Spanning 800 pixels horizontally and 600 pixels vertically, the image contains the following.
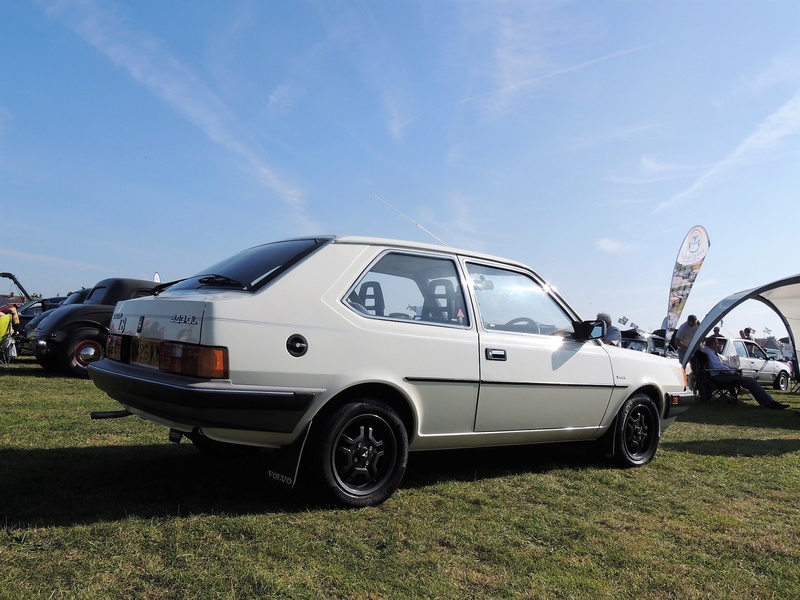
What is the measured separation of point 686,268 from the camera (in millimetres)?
21953

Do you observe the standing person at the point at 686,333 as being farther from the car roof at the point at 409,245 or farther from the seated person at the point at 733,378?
the car roof at the point at 409,245

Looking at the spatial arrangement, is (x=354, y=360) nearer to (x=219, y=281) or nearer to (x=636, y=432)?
(x=219, y=281)

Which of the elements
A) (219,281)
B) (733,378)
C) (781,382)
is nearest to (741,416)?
(733,378)

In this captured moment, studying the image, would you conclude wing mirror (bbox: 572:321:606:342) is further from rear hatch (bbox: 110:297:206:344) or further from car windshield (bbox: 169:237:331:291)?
rear hatch (bbox: 110:297:206:344)

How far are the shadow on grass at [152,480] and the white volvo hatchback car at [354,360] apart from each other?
0.27 m

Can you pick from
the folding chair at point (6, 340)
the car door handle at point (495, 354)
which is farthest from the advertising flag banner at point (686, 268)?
the car door handle at point (495, 354)

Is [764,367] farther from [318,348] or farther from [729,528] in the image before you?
[318,348]

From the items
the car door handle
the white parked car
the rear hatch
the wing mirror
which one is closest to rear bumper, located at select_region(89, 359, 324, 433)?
the rear hatch

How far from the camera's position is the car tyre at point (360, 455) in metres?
3.29

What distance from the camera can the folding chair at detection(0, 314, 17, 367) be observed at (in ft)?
35.6

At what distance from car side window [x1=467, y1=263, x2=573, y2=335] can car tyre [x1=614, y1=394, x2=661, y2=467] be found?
0.94 metres

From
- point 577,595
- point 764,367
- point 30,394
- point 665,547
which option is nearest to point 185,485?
point 577,595

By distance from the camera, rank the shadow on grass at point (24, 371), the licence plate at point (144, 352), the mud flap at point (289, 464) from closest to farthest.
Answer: the mud flap at point (289, 464) → the licence plate at point (144, 352) → the shadow on grass at point (24, 371)

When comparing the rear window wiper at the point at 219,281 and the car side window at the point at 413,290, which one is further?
the car side window at the point at 413,290
